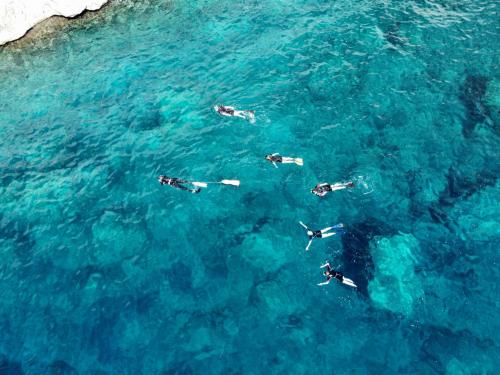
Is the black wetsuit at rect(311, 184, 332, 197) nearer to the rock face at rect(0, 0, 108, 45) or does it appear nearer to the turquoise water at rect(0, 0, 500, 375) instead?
the turquoise water at rect(0, 0, 500, 375)

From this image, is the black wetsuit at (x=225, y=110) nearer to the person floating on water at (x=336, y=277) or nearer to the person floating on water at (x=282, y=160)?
the person floating on water at (x=282, y=160)

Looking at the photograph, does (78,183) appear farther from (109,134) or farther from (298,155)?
(298,155)

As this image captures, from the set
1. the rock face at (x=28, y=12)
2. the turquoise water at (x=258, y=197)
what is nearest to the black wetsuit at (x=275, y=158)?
the turquoise water at (x=258, y=197)

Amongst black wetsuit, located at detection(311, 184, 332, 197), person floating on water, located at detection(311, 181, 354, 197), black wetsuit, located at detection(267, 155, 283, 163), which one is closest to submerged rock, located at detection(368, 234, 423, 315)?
person floating on water, located at detection(311, 181, 354, 197)

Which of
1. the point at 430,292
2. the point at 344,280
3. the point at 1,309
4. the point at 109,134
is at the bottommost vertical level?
the point at 430,292

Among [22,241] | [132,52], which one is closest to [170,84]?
[132,52]

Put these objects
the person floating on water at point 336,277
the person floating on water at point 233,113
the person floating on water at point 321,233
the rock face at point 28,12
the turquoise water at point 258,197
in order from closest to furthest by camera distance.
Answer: the turquoise water at point 258,197
the person floating on water at point 336,277
the person floating on water at point 321,233
the person floating on water at point 233,113
the rock face at point 28,12
